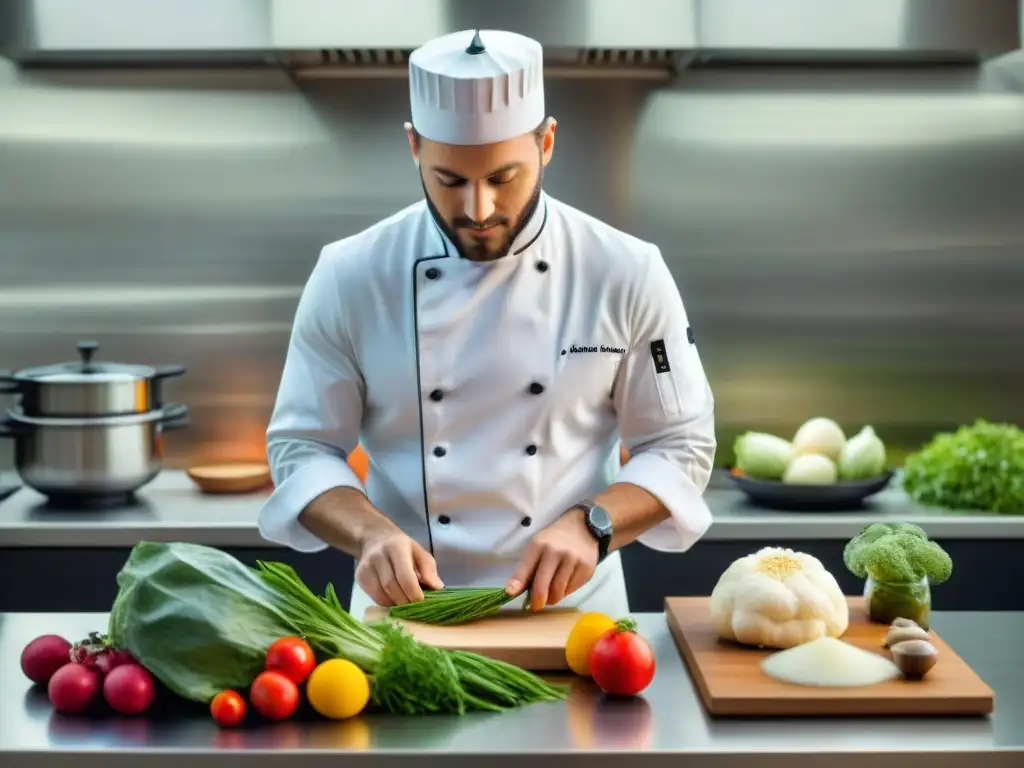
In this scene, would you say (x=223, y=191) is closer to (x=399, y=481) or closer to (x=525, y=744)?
(x=399, y=481)

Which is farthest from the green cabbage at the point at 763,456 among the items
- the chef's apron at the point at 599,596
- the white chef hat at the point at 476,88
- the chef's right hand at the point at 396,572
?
the chef's right hand at the point at 396,572

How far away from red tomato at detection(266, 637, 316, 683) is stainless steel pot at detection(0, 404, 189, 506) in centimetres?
159

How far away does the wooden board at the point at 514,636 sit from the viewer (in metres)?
1.72

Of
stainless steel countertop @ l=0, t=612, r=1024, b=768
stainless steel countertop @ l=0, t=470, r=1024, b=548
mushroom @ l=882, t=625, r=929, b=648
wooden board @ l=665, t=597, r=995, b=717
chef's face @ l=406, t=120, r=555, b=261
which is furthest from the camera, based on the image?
stainless steel countertop @ l=0, t=470, r=1024, b=548

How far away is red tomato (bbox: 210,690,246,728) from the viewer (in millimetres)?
1547

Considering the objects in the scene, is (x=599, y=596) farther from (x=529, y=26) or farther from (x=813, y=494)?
(x=529, y=26)

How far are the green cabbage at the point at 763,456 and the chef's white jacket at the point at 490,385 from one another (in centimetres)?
109

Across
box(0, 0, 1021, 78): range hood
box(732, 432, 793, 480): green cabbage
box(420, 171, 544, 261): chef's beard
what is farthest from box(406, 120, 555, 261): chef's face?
box(732, 432, 793, 480): green cabbage

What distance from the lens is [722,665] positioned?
169 cm

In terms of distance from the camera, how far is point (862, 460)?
3244 millimetres

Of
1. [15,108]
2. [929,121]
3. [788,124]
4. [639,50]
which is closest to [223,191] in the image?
[15,108]

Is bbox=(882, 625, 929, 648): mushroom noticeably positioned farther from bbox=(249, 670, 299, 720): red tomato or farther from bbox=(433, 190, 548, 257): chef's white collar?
bbox=(433, 190, 548, 257): chef's white collar

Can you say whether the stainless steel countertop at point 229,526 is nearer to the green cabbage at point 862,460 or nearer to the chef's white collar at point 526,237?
the green cabbage at point 862,460

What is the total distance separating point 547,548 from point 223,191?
80.9 inches
